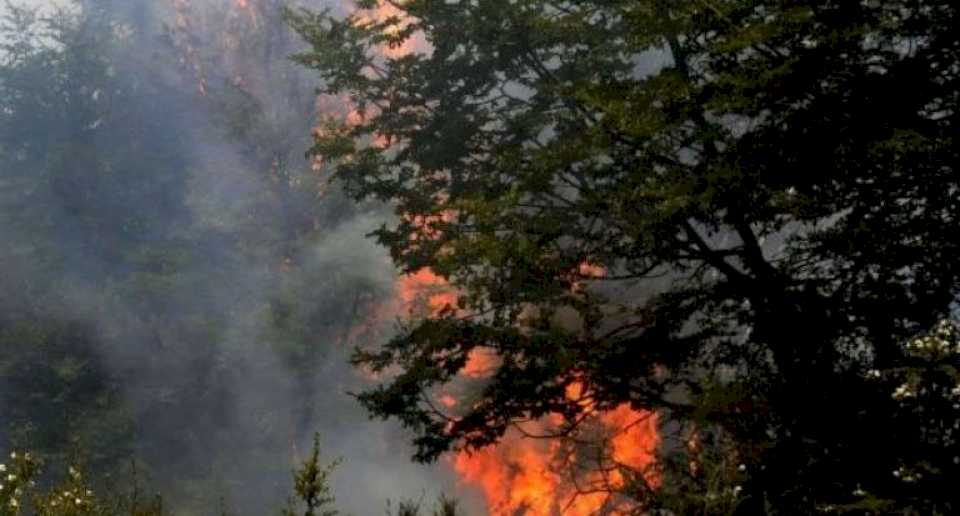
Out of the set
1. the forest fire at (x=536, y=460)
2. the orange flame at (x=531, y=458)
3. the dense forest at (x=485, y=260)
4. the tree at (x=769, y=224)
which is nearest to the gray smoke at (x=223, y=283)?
the dense forest at (x=485, y=260)

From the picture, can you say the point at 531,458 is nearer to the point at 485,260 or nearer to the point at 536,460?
the point at 536,460

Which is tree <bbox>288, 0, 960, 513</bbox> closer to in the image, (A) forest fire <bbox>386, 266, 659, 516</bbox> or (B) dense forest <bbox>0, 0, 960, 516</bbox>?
(B) dense forest <bbox>0, 0, 960, 516</bbox>

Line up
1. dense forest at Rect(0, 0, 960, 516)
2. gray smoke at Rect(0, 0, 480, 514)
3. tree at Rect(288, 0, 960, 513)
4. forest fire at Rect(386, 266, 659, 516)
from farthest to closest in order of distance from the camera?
gray smoke at Rect(0, 0, 480, 514) < forest fire at Rect(386, 266, 659, 516) < dense forest at Rect(0, 0, 960, 516) < tree at Rect(288, 0, 960, 513)

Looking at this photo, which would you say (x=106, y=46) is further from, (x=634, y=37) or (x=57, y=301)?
(x=634, y=37)

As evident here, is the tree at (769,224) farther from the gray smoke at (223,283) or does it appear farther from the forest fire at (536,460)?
the gray smoke at (223,283)

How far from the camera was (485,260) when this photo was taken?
330 inches

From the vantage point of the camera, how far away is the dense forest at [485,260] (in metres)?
6.13

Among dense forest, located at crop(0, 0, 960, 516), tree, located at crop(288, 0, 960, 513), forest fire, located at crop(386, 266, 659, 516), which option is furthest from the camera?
forest fire, located at crop(386, 266, 659, 516)

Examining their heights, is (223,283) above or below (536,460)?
above

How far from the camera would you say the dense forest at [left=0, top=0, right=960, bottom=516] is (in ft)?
20.1

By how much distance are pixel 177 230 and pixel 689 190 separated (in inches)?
1087

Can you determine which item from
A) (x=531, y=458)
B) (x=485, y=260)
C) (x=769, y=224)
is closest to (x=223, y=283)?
(x=531, y=458)

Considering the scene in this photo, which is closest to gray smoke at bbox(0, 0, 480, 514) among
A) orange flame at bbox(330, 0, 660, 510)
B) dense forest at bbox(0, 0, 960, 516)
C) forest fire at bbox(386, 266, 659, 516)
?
dense forest at bbox(0, 0, 960, 516)

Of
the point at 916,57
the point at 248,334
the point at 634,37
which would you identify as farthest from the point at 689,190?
the point at 248,334
